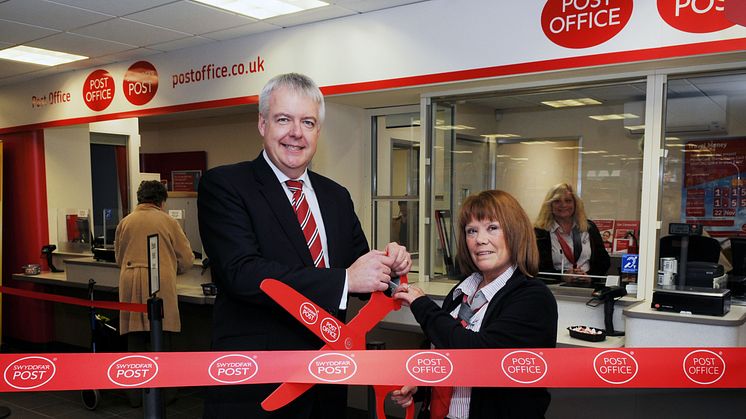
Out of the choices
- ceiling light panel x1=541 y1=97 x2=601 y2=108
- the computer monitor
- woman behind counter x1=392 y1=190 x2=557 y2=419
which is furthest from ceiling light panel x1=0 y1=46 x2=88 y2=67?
the computer monitor

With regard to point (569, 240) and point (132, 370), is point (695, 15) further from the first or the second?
point (132, 370)

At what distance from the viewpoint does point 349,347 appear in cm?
169

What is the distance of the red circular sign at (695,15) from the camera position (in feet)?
9.86

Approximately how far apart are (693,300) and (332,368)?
7.83 feet

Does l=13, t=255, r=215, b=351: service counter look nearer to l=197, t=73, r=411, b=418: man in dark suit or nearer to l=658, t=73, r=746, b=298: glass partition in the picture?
l=197, t=73, r=411, b=418: man in dark suit

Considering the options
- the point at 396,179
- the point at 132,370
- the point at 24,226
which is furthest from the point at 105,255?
the point at 132,370

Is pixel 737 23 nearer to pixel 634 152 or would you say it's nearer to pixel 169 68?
pixel 634 152

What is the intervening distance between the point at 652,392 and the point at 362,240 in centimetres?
243

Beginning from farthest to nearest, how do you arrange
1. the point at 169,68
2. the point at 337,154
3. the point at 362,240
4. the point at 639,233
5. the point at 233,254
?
the point at 169,68
the point at 337,154
the point at 639,233
the point at 362,240
the point at 233,254

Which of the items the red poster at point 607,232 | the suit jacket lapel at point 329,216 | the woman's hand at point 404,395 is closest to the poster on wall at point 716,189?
the red poster at point 607,232

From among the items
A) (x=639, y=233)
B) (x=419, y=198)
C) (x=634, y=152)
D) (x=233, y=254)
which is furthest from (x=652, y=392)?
(x=233, y=254)

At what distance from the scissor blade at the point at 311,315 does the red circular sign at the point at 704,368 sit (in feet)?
3.20

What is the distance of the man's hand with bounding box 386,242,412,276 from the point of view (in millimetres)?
1631

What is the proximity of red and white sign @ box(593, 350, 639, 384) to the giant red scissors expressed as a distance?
577 mm
